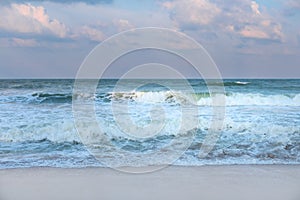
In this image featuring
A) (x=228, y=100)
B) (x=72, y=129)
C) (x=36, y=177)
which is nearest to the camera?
(x=36, y=177)

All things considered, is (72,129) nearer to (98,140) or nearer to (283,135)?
(98,140)

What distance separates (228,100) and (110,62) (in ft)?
51.5

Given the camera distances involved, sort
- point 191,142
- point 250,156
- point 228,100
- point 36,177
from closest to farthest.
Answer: point 36,177 → point 250,156 → point 191,142 → point 228,100

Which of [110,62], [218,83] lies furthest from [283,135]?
[218,83]

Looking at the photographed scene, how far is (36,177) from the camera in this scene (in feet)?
20.7

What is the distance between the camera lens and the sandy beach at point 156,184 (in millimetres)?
5559

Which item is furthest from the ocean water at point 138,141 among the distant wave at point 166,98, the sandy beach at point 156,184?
the distant wave at point 166,98

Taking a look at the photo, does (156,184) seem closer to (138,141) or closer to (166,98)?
(138,141)

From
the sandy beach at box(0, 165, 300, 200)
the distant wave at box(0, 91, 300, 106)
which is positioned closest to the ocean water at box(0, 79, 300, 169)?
the sandy beach at box(0, 165, 300, 200)

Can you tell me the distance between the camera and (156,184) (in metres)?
6.04

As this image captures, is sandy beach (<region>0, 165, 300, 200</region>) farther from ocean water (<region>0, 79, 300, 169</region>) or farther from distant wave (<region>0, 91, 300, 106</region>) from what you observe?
distant wave (<region>0, 91, 300, 106</region>)

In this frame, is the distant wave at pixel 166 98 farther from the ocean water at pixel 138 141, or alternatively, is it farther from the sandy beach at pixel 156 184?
the sandy beach at pixel 156 184

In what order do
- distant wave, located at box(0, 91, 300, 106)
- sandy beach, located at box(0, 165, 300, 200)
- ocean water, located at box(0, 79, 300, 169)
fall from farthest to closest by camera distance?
1. distant wave, located at box(0, 91, 300, 106)
2. ocean water, located at box(0, 79, 300, 169)
3. sandy beach, located at box(0, 165, 300, 200)

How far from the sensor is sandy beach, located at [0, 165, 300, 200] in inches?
219
